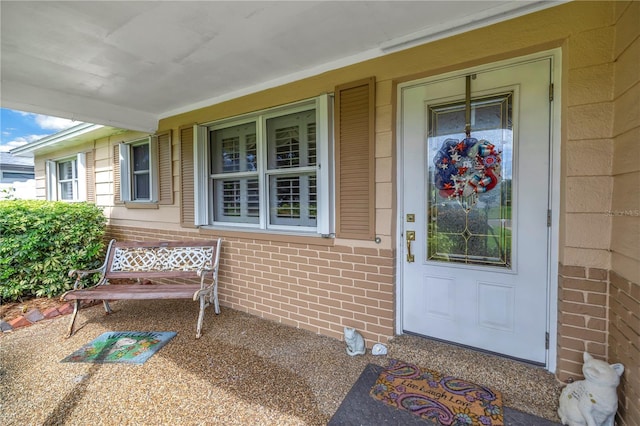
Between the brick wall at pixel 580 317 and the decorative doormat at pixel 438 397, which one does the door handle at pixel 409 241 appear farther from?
the brick wall at pixel 580 317

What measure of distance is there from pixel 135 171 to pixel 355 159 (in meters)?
3.76

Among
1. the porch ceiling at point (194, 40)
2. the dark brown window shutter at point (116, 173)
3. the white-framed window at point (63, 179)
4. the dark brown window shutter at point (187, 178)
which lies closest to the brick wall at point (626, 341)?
the porch ceiling at point (194, 40)

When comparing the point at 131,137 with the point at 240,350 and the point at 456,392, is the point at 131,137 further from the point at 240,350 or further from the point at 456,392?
the point at 456,392

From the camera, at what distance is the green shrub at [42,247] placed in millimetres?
3395

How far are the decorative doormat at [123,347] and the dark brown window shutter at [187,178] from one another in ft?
4.36

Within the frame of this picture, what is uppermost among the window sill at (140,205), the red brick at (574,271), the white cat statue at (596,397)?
the window sill at (140,205)

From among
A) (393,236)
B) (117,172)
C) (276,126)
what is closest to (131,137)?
(117,172)

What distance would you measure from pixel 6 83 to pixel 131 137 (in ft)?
5.24

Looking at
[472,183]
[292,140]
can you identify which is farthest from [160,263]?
[472,183]

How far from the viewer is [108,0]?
5.33 feet

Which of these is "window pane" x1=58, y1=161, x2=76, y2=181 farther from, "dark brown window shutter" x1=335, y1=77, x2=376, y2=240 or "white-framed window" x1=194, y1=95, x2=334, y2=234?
"dark brown window shutter" x1=335, y1=77, x2=376, y2=240

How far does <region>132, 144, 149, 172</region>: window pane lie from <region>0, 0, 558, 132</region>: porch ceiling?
1208 millimetres

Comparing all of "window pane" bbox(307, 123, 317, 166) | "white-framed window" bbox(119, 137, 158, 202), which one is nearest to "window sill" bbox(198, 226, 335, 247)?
"window pane" bbox(307, 123, 317, 166)

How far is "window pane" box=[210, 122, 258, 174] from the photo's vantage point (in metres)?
3.18
